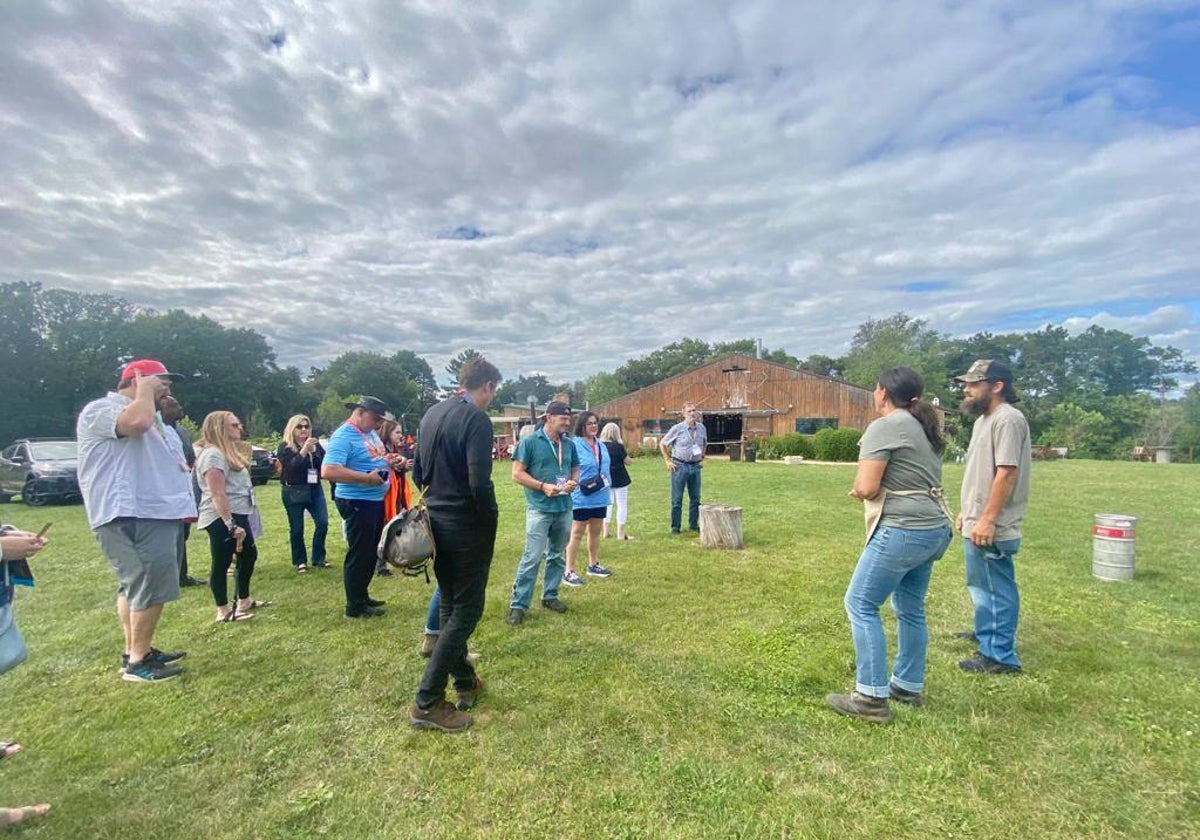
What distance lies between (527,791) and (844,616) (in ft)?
11.1

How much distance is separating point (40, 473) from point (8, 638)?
15183mm

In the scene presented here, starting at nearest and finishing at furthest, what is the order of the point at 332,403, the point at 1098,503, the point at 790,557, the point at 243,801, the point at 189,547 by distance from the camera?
the point at 243,801 → the point at 790,557 → the point at 189,547 → the point at 1098,503 → the point at 332,403

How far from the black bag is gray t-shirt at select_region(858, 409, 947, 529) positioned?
20.3 ft

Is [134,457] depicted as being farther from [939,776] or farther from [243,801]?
[939,776]

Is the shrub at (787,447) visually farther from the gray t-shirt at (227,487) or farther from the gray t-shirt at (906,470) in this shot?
the gray t-shirt at (906,470)

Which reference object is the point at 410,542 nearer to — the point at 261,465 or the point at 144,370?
the point at 144,370

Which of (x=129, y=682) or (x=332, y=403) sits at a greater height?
(x=332, y=403)

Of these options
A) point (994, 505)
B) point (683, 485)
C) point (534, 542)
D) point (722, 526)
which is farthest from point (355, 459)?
point (683, 485)

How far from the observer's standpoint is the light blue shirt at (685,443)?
8305 mm

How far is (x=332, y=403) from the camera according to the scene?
63281 millimetres

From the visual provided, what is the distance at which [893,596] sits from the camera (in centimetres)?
316

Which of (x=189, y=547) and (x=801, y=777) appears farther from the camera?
(x=189, y=547)

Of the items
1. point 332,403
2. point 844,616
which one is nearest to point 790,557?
point 844,616

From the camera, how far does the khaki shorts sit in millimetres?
3453
